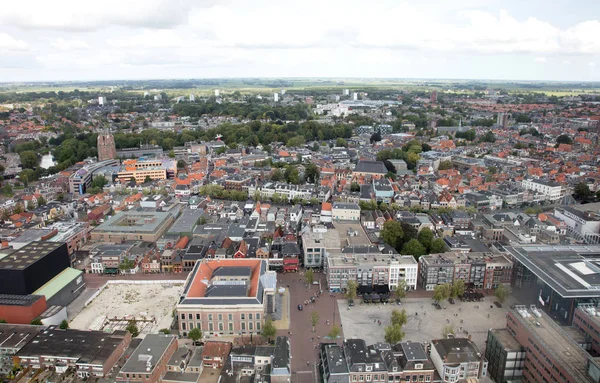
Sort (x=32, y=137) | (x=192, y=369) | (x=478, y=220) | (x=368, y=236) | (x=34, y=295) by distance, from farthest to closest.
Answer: (x=32, y=137) < (x=478, y=220) < (x=368, y=236) < (x=34, y=295) < (x=192, y=369)

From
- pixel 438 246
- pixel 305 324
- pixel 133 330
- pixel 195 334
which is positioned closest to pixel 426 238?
pixel 438 246

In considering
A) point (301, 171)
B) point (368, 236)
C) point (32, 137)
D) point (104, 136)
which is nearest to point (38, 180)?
point (104, 136)

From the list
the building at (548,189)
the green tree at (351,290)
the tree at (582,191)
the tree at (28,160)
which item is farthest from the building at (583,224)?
the tree at (28,160)

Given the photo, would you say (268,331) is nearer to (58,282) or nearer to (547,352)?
(547,352)

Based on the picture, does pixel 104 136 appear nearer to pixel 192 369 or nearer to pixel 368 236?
pixel 368 236

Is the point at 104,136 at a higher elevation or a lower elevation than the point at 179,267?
higher

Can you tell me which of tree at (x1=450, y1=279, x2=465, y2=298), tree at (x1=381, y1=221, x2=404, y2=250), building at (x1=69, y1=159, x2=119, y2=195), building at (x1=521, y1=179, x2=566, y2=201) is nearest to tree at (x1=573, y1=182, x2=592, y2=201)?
building at (x1=521, y1=179, x2=566, y2=201)

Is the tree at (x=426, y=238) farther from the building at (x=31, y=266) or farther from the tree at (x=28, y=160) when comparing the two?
the tree at (x=28, y=160)
